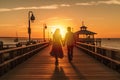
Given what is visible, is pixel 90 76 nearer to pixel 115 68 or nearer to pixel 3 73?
pixel 115 68

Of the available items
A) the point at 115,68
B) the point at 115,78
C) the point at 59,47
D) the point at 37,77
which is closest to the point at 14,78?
the point at 37,77

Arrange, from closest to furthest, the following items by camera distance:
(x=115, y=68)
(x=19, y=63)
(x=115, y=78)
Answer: (x=115, y=78) < (x=115, y=68) < (x=19, y=63)

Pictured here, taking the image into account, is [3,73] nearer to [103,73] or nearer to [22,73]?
[22,73]

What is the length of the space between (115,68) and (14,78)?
4.76 m

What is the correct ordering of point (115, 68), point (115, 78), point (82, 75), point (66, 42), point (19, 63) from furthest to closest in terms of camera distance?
point (66, 42) → point (19, 63) → point (115, 68) → point (82, 75) → point (115, 78)

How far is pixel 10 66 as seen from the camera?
15.6m

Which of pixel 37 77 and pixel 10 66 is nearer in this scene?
pixel 37 77

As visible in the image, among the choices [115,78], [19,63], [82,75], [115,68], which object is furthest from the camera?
[19,63]

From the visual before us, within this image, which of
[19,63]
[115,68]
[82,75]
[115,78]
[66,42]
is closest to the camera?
[115,78]

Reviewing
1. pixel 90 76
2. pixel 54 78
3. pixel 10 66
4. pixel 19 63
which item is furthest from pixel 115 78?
pixel 19 63

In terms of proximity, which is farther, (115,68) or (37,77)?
(115,68)

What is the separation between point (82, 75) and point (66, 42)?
7037 mm

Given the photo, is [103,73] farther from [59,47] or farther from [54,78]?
[59,47]

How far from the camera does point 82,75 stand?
532 inches
